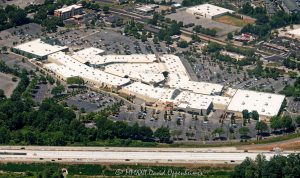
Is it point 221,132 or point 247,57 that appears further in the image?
point 247,57

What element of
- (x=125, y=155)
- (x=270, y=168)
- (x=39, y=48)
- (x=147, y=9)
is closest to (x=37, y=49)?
(x=39, y=48)

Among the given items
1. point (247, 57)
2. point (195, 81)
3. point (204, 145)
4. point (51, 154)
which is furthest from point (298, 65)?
point (51, 154)

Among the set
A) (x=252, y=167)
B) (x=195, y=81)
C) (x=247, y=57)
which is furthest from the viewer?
(x=247, y=57)

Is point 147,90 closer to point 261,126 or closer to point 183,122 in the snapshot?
point 183,122

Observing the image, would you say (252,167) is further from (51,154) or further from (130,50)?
(130,50)

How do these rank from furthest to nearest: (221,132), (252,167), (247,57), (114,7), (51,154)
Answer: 1. (114,7)
2. (247,57)
3. (221,132)
4. (51,154)
5. (252,167)

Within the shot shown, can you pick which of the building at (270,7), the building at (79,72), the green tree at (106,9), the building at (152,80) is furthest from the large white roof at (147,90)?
the building at (270,7)

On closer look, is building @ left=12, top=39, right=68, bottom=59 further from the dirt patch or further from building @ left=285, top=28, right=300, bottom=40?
the dirt patch
